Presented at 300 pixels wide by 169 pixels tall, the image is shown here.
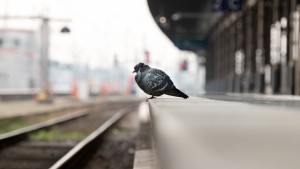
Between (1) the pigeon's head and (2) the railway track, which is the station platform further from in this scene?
(2) the railway track

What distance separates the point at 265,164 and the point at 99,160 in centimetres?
824

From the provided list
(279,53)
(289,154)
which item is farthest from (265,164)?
(279,53)

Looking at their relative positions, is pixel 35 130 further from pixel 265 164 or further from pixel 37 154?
pixel 265 164

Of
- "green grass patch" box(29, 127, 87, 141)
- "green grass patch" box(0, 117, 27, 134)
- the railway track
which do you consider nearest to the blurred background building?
"green grass patch" box(29, 127, 87, 141)

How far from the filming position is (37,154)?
9578mm

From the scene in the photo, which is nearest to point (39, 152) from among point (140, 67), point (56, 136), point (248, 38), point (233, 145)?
point (56, 136)

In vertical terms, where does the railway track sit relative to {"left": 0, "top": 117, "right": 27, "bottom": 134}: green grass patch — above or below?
above

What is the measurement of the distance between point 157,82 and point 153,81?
4 cm

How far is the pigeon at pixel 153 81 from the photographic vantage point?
3717mm

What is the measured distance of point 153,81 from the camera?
3.72 m

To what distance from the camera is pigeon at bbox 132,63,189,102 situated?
3.72 m

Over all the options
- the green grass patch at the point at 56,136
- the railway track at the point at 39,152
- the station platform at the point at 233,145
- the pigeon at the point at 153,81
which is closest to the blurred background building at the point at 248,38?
the green grass patch at the point at 56,136

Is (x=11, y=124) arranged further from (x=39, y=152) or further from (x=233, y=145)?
(x=233, y=145)

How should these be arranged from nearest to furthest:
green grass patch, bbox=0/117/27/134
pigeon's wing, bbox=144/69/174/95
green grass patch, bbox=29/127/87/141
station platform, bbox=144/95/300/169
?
station platform, bbox=144/95/300/169 → pigeon's wing, bbox=144/69/174/95 → green grass patch, bbox=29/127/87/141 → green grass patch, bbox=0/117/27/134
